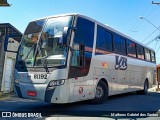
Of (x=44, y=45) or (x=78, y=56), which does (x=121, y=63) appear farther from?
(x=44, y=45)

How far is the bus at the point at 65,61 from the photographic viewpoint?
9.51 m

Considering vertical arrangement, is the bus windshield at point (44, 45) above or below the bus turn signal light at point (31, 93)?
above

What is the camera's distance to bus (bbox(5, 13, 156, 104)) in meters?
9.51

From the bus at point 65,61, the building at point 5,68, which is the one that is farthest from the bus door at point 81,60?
the building at point 5,68

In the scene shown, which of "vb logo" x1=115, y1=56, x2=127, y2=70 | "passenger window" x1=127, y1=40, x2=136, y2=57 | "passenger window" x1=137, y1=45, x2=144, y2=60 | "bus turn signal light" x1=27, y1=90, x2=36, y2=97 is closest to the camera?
"bus turn signal light" x1=27, y1=90, x2=36, y2=97

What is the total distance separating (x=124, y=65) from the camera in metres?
14.9

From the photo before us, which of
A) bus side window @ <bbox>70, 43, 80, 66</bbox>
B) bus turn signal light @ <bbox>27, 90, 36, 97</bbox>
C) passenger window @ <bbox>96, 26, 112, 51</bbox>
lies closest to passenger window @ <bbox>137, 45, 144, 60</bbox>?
passenger window @ <bbox>96, 26, 112, 51</bbox>

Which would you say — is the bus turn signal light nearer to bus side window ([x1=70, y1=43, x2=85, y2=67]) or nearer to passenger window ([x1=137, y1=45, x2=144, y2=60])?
bus side window ([x1=70, y1=43, x2=85, y2=67])

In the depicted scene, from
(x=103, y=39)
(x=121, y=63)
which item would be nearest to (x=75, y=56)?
(x=103, y=39)

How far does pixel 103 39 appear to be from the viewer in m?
12.5

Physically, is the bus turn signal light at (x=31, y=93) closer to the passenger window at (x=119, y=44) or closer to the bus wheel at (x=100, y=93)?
the bus wheel at (x=100, y=93)

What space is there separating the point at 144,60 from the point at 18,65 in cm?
1083

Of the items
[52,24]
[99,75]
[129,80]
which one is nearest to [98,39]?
[99,75]

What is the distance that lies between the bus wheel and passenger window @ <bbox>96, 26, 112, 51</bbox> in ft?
5.05
